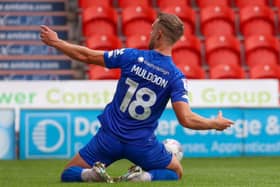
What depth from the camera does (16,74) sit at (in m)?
19.2

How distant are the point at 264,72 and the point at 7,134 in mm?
5855

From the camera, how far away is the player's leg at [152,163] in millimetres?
8727

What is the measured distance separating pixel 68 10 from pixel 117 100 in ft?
39.9

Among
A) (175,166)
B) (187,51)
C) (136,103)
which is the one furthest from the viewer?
(187,51)

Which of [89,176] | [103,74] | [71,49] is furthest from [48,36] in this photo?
[103,74]

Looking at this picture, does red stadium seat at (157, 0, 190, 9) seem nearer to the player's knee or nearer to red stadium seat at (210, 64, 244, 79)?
red stadium seat at (210, 64, 244, 79)

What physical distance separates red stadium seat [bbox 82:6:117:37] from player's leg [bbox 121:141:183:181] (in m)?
11.1

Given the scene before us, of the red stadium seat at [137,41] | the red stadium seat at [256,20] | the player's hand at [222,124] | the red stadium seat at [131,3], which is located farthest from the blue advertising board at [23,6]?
the player's hand at [222,124]

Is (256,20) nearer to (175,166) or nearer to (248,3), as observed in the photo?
(248,3)

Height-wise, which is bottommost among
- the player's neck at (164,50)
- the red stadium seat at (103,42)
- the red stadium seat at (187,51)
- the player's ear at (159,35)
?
the red stadium seat at (187,51)

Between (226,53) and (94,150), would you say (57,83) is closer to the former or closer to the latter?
(226,53)

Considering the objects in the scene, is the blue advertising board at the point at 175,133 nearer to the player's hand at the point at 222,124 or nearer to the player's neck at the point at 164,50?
the player's neck at the point at 164,50

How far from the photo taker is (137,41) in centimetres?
1933

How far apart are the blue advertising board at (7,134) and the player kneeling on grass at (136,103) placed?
7242 mm
